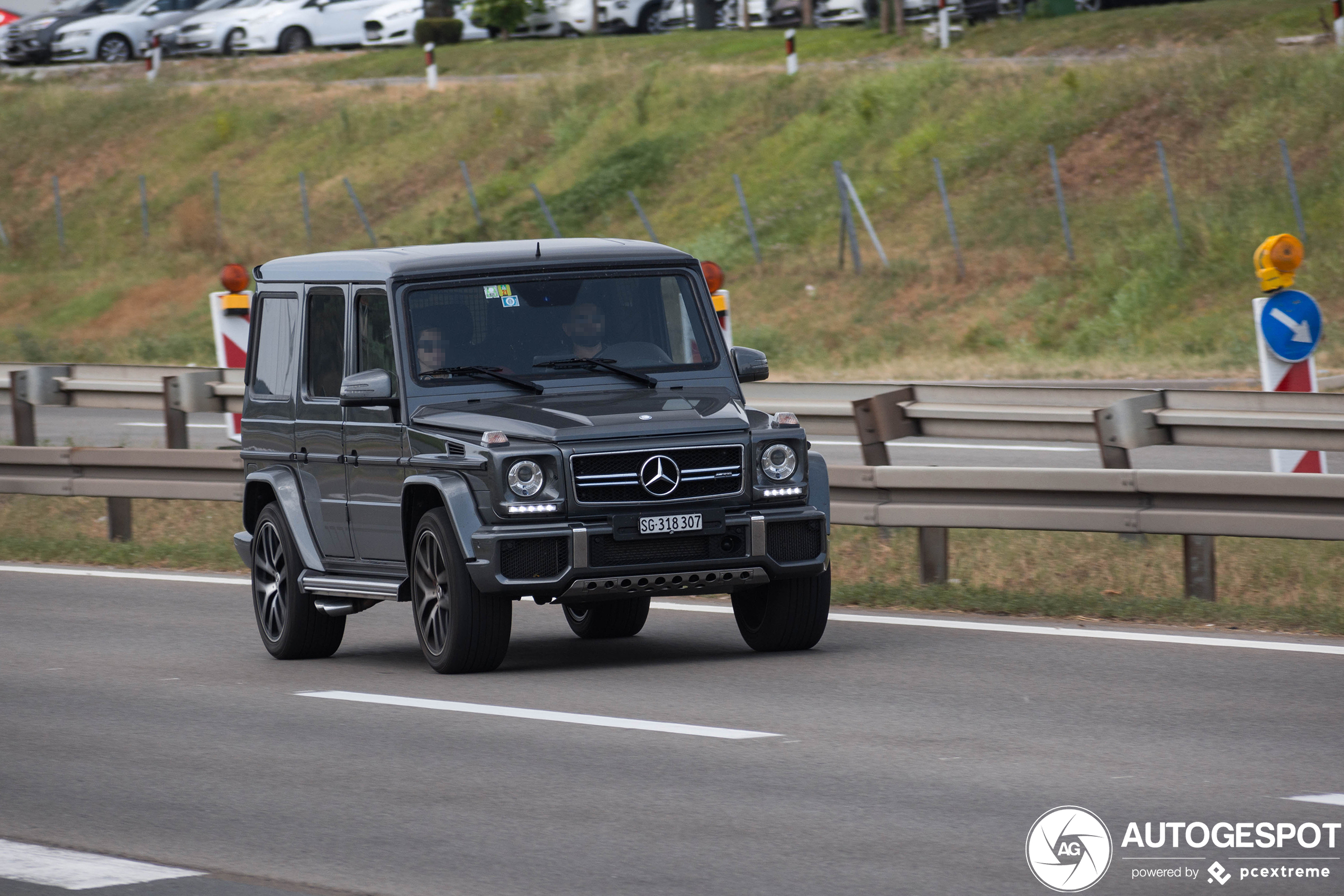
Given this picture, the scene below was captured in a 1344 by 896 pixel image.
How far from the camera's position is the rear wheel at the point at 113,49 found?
58.9 m

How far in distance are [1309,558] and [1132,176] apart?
950 inches

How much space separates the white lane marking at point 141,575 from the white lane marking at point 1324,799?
859cm

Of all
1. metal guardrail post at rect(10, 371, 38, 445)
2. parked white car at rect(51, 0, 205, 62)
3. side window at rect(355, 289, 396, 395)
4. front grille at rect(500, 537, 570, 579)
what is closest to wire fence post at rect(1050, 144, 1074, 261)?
metal guardrail post at rect(10, 371, 38, 445)

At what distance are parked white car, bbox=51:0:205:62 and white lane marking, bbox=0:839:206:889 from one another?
55.1 meters

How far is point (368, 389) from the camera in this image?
966 centimetres

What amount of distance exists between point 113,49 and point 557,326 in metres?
52.1

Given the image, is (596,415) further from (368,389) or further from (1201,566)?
(1201,566)

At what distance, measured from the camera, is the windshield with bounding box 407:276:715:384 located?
9.90 m

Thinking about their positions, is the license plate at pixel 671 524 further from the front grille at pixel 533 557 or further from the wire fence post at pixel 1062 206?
the wire fence post at pixel 1062 206

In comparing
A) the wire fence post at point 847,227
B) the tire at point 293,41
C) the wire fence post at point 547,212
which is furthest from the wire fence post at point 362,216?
the wire fence post at point 847,227

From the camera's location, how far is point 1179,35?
133ft

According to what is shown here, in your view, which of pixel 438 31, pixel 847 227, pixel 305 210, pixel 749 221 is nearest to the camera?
pixel 847 227

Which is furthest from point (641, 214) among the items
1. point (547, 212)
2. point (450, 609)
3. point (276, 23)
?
point (450, 609)

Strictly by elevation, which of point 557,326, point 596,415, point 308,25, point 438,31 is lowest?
point 596,415
